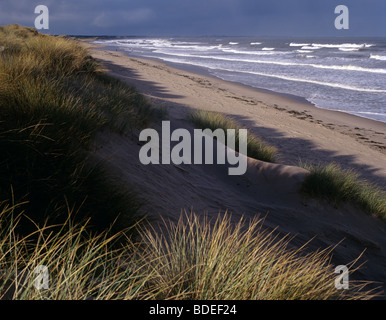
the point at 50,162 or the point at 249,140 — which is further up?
the point at 50,162

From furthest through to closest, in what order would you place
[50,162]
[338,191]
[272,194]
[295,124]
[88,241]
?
[295,124] → [272,194] → [338,191] → [50,162] → [88,241]

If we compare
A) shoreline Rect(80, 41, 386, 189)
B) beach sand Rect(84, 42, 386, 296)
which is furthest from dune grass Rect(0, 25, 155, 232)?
shoreline Rect(80, 41, 386, 189)

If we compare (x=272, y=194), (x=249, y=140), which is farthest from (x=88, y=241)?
(x=249, y=140)

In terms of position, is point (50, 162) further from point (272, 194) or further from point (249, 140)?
point (249, 140)

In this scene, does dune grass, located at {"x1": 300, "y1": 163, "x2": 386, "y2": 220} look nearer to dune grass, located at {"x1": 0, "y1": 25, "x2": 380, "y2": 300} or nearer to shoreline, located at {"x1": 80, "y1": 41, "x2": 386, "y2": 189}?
dune grass, located at {"x1": 0, "y1": 25, "x2": 380, "y2": 300}

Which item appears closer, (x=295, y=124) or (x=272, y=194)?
(x=272, y=194)

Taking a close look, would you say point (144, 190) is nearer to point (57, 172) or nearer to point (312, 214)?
point (57, 172)

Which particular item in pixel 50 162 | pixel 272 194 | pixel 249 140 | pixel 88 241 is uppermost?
pixel 50 162

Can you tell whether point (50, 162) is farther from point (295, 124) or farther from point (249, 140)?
point (295, 124)

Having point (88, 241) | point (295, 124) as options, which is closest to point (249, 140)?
point (295, 124)

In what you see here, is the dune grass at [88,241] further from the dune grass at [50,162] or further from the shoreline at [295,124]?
the shoreline at [295,124]

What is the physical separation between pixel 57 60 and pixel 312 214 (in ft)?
19.4

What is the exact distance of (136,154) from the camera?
5043 millimetres

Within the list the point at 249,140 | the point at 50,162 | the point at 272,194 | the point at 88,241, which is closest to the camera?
the point at 88,241
